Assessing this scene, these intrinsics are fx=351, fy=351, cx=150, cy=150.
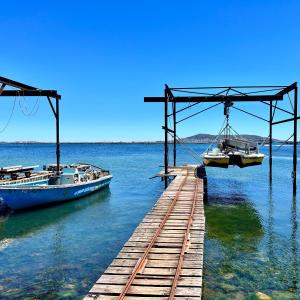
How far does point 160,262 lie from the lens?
28.3 ft

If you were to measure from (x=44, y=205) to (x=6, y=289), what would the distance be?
12.5 m

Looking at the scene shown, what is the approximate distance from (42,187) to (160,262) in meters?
14.6

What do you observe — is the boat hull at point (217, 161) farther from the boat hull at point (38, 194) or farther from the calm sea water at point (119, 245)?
the boat hull at point (38, 194)

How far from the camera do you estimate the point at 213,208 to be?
2267cm

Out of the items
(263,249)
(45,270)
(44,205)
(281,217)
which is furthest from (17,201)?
(281,217)

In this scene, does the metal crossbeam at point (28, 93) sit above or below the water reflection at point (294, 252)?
above

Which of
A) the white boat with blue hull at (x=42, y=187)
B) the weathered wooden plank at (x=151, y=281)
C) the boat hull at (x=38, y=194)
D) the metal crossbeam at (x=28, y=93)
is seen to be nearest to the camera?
the weathered wooden plank at (x=151, y=281)

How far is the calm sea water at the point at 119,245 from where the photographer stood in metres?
10.4

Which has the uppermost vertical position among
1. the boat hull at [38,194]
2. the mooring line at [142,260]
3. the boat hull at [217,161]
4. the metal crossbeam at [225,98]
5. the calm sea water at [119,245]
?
the metal crossbeam at [225,98]

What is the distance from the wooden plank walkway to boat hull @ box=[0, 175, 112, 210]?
989 cm

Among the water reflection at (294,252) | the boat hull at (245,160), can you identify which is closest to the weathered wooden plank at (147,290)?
the water reflection at (294,252)

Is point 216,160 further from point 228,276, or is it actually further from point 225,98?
point 228,276

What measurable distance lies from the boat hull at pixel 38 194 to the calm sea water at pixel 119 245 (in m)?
0.53

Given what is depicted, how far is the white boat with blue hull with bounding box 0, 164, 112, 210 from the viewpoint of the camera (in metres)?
20.3
